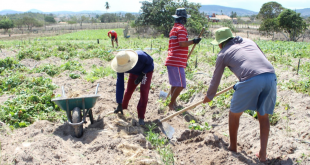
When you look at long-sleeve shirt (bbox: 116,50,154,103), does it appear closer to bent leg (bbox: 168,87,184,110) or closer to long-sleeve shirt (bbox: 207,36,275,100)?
bent leg (bbox: 168,87,184,110)

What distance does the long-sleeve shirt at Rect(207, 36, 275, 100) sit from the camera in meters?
2.60

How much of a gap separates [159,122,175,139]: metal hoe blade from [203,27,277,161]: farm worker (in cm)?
112

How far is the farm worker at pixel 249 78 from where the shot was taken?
2.60m

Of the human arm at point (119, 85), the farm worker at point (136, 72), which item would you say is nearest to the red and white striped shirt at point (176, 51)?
the farm worker at point (136, 72)

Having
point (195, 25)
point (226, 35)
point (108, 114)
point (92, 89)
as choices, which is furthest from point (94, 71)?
point (195, 25)

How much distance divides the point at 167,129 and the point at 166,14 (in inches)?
840

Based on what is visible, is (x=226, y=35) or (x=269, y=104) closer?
(x=269, y=104)

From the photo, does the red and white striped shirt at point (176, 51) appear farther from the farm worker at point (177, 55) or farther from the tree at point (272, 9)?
the tree at point (272, 9)

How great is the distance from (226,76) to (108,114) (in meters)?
3.44

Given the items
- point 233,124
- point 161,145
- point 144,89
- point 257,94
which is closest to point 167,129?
point 161,145

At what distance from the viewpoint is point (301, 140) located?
3139 millimetres

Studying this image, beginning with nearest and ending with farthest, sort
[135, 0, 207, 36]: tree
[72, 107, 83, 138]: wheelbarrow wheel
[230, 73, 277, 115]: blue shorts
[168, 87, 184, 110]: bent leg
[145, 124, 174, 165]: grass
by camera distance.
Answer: [230, 73, 277, 115]: blue shorts < [145, 124, 174, 165]: grass < [72, 107, 83, 138]: wheelbarrow wheel < [168, 87, 184, 110]: bent leg < [135, 0, 207, 36]: tree

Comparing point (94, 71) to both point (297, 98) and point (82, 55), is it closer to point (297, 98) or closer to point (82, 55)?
point (82, 55)

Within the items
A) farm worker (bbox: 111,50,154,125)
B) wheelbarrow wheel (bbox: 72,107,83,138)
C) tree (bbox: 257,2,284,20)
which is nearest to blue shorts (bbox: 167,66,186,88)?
farm worker (bbox: 111,50,154,125)
